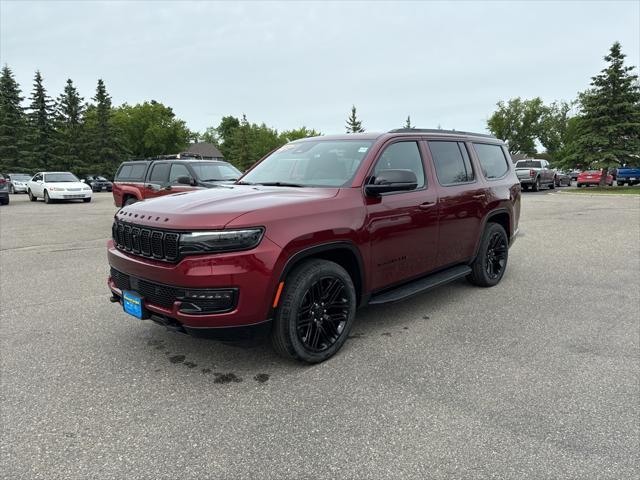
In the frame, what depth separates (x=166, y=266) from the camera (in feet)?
10.3

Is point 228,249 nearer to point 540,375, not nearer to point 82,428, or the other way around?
point 82,428

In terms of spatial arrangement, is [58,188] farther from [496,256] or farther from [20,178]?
[496,256]

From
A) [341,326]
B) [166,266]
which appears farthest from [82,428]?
[341,326]

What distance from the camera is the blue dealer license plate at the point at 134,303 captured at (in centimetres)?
334

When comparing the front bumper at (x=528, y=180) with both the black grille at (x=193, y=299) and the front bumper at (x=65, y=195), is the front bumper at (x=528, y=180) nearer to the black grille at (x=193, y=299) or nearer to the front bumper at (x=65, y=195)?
the front bumper at (x=65, y=195)

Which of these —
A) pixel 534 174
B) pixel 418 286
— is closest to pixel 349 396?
pixel 418 286

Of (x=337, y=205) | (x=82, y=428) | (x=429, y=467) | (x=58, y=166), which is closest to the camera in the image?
(x=429, y=467)

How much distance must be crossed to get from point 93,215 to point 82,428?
15134mm

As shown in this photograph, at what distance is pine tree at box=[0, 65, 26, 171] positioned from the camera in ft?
157

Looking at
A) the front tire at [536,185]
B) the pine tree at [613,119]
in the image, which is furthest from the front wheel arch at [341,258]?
the pine tree at [613,119]

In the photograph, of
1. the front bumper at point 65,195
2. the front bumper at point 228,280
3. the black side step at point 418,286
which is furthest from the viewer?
the front bumper at point 65,195

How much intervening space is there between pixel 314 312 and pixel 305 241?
0.59 meters

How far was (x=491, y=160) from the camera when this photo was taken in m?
5.97

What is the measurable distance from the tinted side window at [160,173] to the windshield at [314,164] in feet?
25.7
